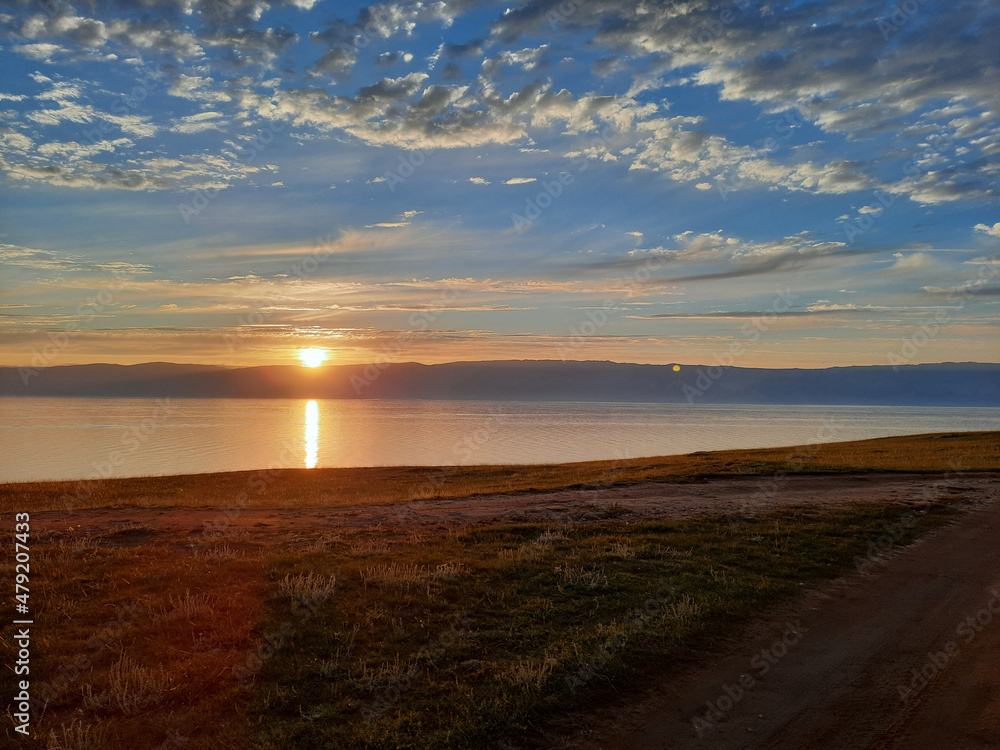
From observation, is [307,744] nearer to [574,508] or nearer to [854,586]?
[854,586]

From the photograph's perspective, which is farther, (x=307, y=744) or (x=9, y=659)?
(x=9, y=659)

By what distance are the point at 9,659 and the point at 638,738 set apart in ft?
26.2

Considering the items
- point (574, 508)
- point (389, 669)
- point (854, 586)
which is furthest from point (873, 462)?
point (389, 669)

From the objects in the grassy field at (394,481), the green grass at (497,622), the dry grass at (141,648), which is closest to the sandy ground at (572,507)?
the grassy field at (394,481)

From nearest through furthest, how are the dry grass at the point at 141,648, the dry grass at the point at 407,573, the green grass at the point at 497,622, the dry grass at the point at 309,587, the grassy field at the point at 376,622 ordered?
the dry grass at the point at 141,648 < the grassy field at the point at 376,622 < the green grass at the point at 497,622 < the dry grass at the point at 309,587 < the dry grass at the point at 407,573

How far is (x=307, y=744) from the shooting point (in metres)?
6.33

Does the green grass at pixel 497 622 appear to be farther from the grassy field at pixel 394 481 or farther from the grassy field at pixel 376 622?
the grassy field at pixel 394 481

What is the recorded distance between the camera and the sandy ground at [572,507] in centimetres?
1808

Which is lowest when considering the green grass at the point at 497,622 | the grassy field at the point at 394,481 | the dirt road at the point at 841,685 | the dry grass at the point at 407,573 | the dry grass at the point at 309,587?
the grassy field at the point at 394,481

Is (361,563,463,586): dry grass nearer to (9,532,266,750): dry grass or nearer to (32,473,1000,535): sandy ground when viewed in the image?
(9,532,266,750): dry grass

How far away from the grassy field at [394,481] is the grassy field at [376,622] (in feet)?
34.4

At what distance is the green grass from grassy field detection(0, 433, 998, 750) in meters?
0.03

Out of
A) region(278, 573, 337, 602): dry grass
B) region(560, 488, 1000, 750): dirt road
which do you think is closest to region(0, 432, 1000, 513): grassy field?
region(278, 573, 337, 602): dry grass

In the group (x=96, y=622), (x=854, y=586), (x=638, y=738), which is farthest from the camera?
(x=854, y=586)
